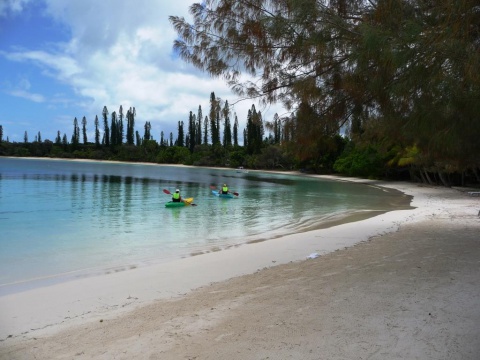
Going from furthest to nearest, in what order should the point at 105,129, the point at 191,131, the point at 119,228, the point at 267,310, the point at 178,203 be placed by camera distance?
1. the point at 105,129
2. the point at 191,131
3. the point at 178,203
4. the point at 119,228
5. the point at 267,310

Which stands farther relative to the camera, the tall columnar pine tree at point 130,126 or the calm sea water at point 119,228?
the tall columnar pine tree at point 130,126

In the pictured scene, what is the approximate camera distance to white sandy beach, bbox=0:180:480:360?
3.58 metres

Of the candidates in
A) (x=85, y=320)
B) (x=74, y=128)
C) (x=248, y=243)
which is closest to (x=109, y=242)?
(x=248, y=243)

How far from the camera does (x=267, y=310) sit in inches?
181

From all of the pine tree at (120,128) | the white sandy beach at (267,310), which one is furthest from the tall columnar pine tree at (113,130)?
the white sandy beach at (267,310)

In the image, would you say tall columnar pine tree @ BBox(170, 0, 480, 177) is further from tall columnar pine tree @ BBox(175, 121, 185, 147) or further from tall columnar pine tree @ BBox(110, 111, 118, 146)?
tall columnar pine tree @ BBox(110, 111, 118, 146)

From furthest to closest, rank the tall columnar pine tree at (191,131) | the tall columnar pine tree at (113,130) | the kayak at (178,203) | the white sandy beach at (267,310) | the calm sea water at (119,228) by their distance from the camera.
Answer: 1. the tall columnar pine tree at (113,130)
2. the tall columnar pine tree at (191,131)
3. the kayak at (178,203)
4. the calm sea water at (119,228)
5. the white sandy beach at (267,310)

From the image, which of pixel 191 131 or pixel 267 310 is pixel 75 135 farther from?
pixel 267 310

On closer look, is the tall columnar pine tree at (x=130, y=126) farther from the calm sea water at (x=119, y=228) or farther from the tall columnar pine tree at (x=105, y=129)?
the calm sea water at (x=119, y=228)

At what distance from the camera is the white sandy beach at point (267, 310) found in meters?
3.58

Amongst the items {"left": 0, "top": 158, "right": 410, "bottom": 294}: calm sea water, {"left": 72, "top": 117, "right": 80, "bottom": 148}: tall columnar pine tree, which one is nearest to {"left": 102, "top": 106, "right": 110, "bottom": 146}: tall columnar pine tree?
{"left": 72, "top": 117, "right": 80, "bottom": 148}: tall columnar pine tree

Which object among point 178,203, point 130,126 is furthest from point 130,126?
point 178,203

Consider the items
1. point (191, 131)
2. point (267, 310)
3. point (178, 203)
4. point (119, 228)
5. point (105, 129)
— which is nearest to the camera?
point (267, 310)

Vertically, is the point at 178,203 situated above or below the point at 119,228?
above
